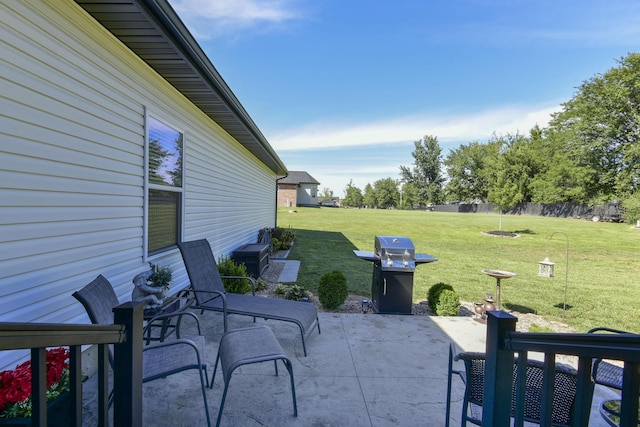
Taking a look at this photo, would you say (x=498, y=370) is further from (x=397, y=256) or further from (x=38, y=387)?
(x=397, y=256)

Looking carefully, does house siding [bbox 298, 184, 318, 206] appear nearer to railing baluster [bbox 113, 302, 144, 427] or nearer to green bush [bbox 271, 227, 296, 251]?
green bush [bbox 271, 227, 296, 251]

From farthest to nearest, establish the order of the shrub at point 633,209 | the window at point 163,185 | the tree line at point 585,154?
the tree line at point 585,154 → the shrub at point 633,209 → the window at point 163,185

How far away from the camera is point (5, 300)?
1976 mm

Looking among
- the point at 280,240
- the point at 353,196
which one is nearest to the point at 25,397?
the point at 280,240

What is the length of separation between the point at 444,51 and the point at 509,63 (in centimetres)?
293

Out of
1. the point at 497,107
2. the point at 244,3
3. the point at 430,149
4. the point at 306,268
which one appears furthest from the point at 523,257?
the point at 430,149

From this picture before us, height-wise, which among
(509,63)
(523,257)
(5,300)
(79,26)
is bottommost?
Result: (523,257)

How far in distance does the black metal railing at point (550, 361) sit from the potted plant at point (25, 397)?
6.76 feet

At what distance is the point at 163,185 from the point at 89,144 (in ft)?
4.66

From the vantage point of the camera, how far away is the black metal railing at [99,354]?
83cm

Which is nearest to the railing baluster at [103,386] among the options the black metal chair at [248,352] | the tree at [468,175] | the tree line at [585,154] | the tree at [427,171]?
the black metal chair at [248,352]

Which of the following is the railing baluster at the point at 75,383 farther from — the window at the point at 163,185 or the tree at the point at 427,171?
the tree at the point at 427,171

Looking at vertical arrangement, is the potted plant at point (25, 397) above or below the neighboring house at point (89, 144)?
below

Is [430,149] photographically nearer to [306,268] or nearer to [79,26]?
[306,268]
